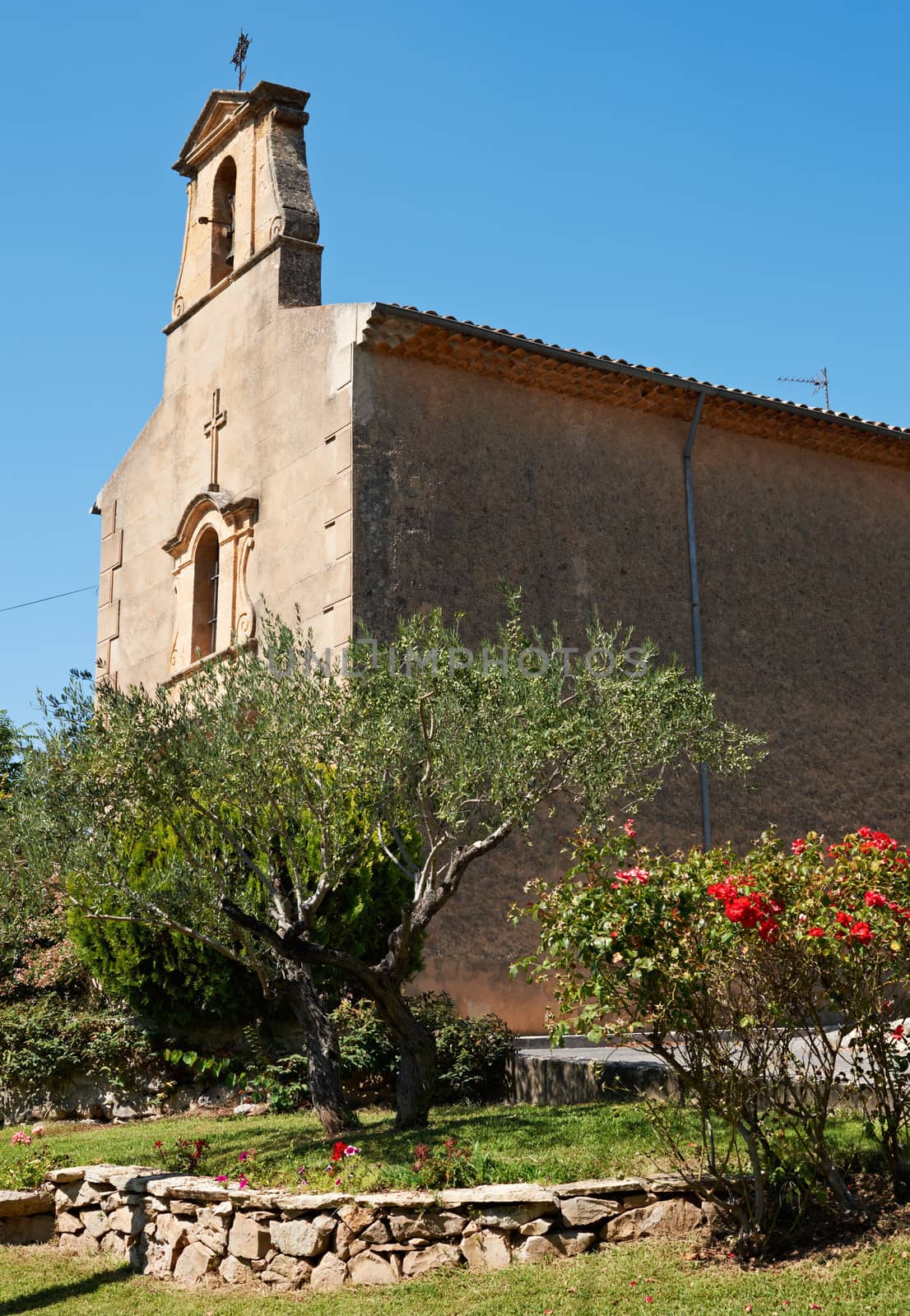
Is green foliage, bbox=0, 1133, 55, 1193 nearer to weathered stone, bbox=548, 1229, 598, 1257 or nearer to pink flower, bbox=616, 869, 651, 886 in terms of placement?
weathered stone, bbox=548, 1229, 598, 1257

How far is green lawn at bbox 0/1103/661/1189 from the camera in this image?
8.36 meters

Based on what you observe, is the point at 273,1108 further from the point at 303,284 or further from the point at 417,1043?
the point at 303,284

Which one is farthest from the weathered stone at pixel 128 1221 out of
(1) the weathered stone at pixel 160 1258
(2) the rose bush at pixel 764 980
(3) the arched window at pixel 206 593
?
(3) the arched window at pixel 206 593

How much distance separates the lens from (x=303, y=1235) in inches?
326

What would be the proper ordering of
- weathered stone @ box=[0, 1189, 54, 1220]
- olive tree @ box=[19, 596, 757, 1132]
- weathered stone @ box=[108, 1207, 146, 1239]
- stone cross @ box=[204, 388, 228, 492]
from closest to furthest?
weathered stone @ box=[108, 1207, 146, 1239] < olive tree @ box=[19, 596, 757, 1132] < weathered stone @ box=[0, 1189, 54, 1220] < stone cross @ box=[204, 388, 228, 492]

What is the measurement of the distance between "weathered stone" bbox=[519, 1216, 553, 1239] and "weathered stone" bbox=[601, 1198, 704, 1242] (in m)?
0.32

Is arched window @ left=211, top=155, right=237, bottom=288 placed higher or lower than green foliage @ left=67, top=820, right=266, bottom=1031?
higher

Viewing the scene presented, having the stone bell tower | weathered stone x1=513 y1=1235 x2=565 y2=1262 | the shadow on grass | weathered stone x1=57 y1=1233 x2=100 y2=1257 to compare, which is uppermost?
the stone bell tower

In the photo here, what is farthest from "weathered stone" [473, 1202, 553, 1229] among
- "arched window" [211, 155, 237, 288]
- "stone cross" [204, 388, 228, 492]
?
"arched window" [211, 155, 237, 288]

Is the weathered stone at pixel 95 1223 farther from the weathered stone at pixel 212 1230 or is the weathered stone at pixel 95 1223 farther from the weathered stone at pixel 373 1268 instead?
the weathered stone at pixel 373 1268

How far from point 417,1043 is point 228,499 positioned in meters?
8.64

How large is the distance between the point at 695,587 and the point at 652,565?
2.16ft

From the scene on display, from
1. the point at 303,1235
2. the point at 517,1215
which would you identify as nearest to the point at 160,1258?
the point at 303,1235

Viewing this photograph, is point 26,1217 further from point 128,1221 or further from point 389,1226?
point 389,1226
